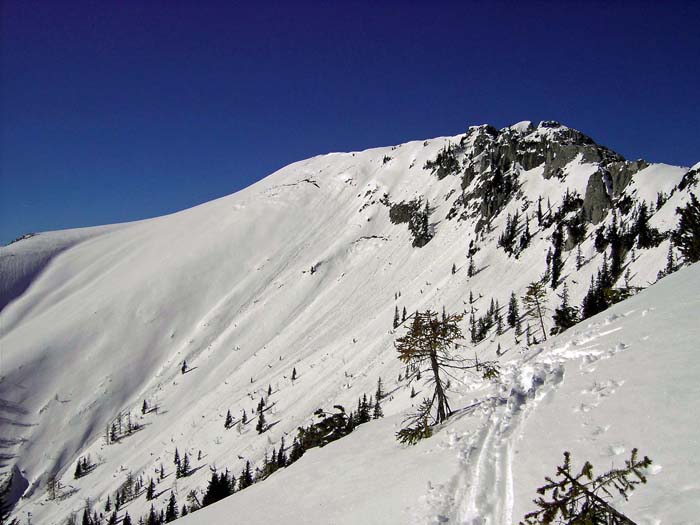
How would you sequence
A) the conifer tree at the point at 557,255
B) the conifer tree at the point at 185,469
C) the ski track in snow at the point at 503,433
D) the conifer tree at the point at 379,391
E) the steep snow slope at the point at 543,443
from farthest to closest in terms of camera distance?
the conifer tree at the point at 557,255 < the conifer tree at the point at 185,469 < the conifer tree at the point at 379,391 < the ski track in snow at the point at 503,433 < the steep snow slope at the point at 543,443

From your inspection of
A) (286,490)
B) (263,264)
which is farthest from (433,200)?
(286,490)

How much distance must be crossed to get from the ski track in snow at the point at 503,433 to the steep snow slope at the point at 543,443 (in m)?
0.03

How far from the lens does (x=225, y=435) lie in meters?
90.3

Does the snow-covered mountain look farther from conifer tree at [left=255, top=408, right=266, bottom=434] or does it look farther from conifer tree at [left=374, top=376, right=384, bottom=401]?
conifer tree at [left=374, top=376, right=384, bottom=401]

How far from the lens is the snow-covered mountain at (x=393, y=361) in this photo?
32.3 feet

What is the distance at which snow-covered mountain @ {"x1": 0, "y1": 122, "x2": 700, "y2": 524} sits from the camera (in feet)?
32.3

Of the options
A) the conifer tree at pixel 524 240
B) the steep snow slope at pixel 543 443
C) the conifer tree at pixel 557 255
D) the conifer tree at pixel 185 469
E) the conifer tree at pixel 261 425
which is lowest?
the steep snow slope at pixel 543 443

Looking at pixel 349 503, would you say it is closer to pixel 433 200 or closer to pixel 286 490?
pixel 286 490

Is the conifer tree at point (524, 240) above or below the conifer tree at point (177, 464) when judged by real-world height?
above

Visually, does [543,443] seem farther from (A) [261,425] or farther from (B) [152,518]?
(A) [261,425]

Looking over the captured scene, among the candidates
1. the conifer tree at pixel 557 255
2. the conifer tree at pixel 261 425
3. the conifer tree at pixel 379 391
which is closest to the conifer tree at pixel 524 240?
the conifer tree at pixel 557 255

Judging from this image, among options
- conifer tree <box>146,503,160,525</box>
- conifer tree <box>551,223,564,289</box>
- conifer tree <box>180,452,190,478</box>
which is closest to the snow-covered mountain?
conifer tree <box>551,223,564,289</box>

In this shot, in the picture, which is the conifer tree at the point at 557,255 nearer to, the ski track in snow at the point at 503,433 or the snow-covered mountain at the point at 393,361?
the snow-covered mountain at the point at 393,361

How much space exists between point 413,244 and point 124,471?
384 ft
